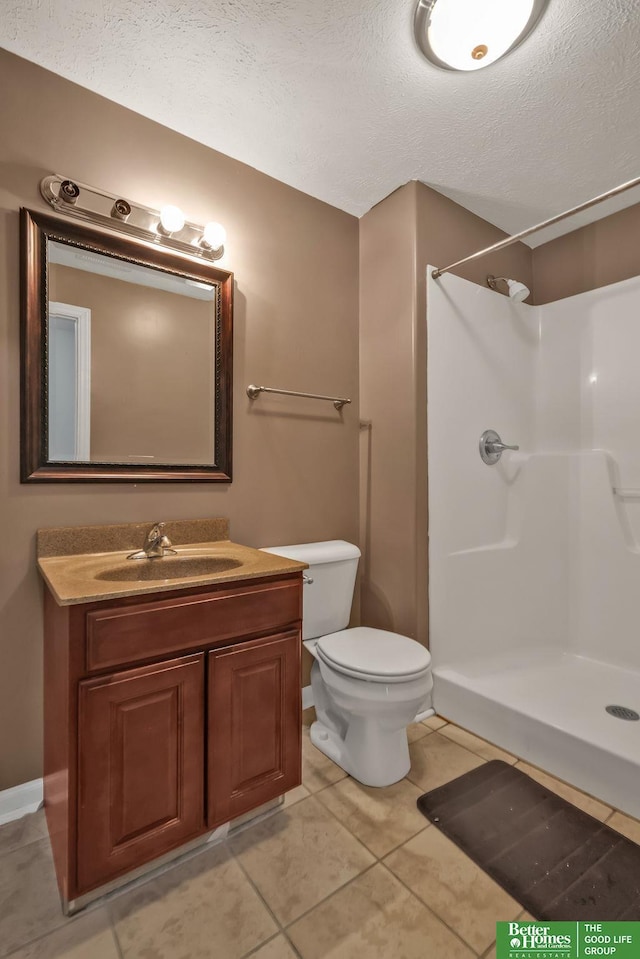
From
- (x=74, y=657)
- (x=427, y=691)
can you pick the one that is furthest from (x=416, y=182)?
(x=74, y=657)

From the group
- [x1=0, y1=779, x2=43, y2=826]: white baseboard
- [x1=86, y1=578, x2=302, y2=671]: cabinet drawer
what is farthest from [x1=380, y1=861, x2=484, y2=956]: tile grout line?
[x1=0, y1=779, x2=43, y2=826]: white baseboard

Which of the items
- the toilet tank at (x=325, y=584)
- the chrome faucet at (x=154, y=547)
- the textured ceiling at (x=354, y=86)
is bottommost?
the toilet tank at (x=325, y=584)

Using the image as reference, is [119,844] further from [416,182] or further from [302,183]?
[416,182]

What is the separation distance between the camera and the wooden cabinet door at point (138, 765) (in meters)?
1.06

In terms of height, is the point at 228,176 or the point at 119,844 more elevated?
the point at 228,176

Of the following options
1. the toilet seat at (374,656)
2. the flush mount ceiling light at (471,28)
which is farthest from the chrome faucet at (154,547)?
the flush mount ceiling light at (471,28)

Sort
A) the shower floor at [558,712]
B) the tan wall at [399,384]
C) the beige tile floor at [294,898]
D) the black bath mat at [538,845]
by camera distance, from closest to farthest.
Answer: the beige tile floor at [294,898]
the black bath mat at [538,845]
the shower floor at [558,712]
the tan wall at [399,384]

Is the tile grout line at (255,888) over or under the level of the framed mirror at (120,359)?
under

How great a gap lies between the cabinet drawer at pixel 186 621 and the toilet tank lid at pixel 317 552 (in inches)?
15.7

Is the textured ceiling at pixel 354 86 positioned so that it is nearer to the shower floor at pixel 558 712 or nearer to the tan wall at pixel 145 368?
the tan wall at pixel 145 368

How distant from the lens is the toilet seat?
4.92 ft

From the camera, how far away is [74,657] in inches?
41.3

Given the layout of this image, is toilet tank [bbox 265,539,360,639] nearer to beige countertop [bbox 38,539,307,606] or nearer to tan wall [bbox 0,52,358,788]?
tan wall [bbox 0,52,358,788]

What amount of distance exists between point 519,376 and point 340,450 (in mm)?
1113
